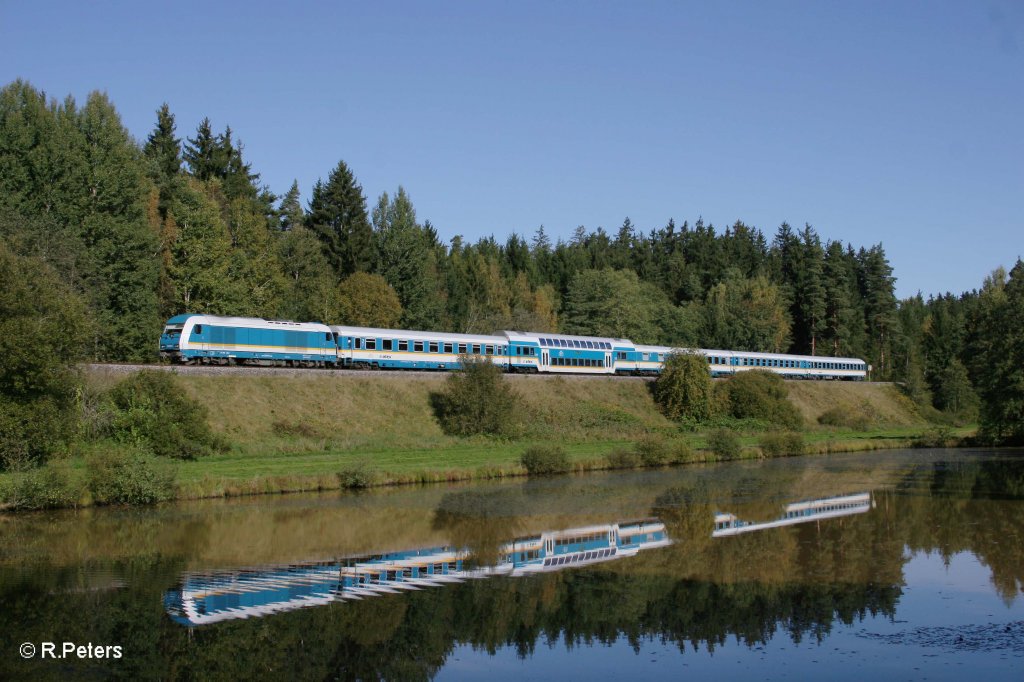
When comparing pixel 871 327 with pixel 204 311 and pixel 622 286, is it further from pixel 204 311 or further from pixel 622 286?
pixel 204 311

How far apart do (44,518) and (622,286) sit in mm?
85717

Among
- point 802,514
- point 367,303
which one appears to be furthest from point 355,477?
point 367,303

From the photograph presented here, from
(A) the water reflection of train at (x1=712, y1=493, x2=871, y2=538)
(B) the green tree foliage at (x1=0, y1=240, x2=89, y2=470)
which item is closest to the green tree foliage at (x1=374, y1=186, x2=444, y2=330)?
(B) the green tree foliage at (x1=0, y1=240, x2=89, y2=470)

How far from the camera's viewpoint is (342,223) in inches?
3750

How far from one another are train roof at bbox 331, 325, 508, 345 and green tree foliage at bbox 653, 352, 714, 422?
547 inches

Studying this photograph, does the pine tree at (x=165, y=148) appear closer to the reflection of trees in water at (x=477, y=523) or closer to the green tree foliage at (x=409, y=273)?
the green tree foliage at (x=409, y=273)

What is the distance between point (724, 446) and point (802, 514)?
22.3 m

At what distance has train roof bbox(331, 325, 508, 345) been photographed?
199ft

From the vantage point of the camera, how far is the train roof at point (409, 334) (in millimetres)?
60622

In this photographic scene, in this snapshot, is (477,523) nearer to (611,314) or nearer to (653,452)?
(653,452)

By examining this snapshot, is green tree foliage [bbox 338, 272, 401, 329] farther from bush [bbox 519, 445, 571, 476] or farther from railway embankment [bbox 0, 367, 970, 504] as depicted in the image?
bush [bbox 519, 445, 571, 476]

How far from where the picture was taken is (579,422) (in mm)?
64812

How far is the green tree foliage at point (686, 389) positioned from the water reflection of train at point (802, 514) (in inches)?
1240

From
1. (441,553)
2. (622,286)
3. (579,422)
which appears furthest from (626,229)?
(441,553)
